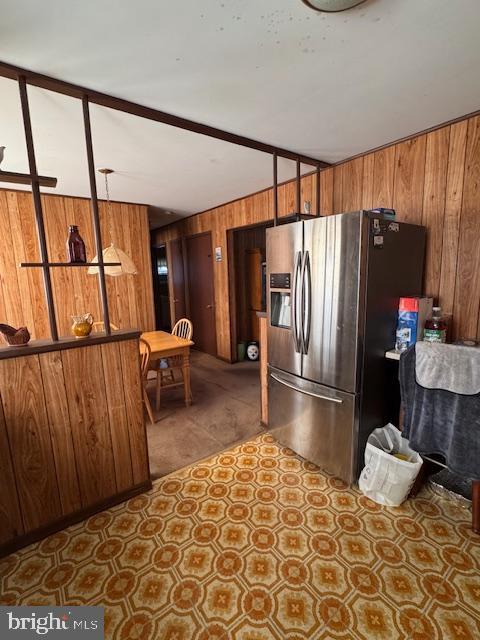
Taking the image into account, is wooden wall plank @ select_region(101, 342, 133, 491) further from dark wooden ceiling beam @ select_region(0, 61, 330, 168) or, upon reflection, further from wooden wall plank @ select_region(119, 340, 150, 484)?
dark wooden ceiling beam @ select_region(0, 61, 330, 168)

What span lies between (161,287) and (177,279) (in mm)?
1038

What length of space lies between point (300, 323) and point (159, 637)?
5.60ft

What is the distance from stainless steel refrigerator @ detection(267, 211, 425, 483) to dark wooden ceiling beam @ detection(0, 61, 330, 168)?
0.70 meters

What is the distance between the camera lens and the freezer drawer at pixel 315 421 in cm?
197

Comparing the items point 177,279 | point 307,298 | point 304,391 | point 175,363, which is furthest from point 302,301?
point 177,279

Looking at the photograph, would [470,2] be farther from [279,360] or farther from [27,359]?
[27,359]

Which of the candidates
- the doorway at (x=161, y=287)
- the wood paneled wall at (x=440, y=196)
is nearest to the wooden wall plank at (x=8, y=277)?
the doorway at (x=161, y=287)

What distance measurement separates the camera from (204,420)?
3.02m

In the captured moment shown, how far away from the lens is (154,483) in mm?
2137

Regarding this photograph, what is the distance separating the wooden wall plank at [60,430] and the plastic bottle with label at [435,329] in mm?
2181

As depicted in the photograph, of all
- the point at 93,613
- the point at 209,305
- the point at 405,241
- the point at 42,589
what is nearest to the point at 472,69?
the point at 405,241

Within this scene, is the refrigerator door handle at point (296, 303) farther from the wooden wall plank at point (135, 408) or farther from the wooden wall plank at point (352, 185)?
the wooden wall plank at point (135, 408)

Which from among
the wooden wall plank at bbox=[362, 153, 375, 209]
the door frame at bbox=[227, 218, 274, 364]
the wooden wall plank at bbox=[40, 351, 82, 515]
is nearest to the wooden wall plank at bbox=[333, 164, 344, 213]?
the wooden wall plank at bbox=[362, 153, 375, 209]

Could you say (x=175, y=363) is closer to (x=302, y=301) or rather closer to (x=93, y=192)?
(x=302, y=301)
